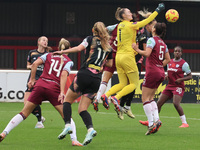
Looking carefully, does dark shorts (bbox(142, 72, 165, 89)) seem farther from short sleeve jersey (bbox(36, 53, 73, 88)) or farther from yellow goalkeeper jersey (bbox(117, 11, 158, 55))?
short sleeve jersey (bbox(36, 53, 73, 88))

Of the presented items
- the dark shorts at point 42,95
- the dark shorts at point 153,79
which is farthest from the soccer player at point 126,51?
the dark shorts at point 42,95

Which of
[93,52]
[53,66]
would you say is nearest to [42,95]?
[53,66]

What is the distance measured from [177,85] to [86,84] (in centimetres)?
415

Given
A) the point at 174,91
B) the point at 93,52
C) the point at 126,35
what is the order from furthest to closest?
the point at 174,91 < the point at 126,35 < the point at 93,52

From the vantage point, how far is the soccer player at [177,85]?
12.1 metres

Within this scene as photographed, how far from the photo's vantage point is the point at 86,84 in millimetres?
8617

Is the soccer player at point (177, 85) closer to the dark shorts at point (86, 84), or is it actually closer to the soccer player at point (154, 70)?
the soccer player at point (154, 70)

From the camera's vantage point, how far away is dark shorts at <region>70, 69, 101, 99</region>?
28.2ft

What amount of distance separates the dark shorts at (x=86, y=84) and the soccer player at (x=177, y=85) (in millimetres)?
3758

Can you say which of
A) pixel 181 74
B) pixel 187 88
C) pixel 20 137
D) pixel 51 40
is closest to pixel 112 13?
pixel 51 40

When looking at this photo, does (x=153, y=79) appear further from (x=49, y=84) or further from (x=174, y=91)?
(x=49, y=84)

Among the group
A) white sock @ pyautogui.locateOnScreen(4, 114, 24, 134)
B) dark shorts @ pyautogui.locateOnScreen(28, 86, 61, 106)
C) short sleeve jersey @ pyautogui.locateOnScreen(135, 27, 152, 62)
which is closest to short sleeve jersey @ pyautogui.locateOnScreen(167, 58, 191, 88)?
short sleeve jersey @ pyautogui.locateOnScreen(135, 27, 152, 62)

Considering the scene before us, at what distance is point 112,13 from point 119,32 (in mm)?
23607

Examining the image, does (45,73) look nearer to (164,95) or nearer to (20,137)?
(20,137)
